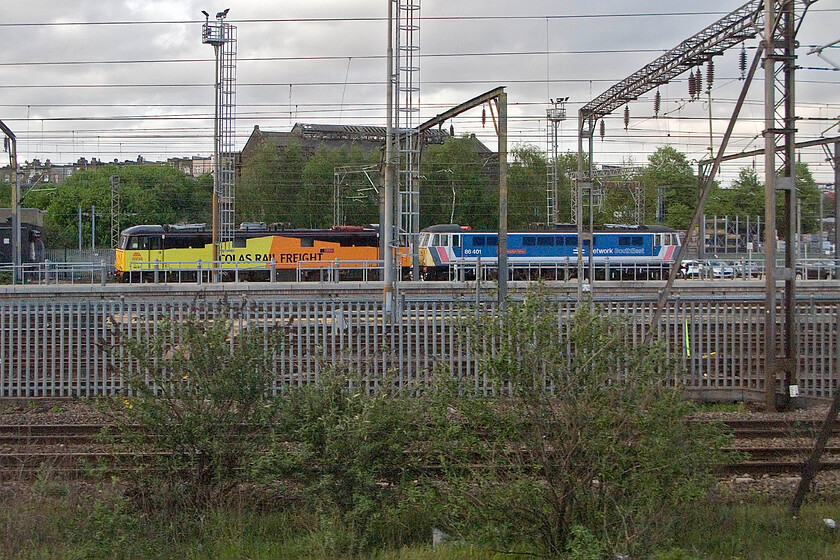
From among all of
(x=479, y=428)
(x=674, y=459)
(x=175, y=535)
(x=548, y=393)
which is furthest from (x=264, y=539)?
(x=674, y=459)

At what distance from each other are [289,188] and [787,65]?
39.1m

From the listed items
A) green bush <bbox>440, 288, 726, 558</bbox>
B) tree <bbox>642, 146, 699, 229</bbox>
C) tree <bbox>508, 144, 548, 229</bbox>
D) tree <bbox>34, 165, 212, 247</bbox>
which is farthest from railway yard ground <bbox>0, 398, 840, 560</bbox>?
tree <bbox>642, 146, 699, 229</bbox>

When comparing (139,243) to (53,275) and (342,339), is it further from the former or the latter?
(342,339)

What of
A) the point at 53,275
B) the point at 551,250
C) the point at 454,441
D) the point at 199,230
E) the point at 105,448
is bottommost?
the point at 105,448

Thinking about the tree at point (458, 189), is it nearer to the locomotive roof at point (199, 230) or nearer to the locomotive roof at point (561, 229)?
the locomotive roof at point (561, 229)

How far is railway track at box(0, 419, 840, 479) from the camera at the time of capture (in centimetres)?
883

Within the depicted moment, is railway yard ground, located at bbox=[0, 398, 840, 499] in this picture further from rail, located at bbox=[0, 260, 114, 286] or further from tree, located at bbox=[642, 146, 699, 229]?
tree, located at bbox=[642, 146, 699, 229]

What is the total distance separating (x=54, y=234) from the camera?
166ft

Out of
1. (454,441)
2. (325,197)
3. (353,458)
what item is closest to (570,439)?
(454,441)

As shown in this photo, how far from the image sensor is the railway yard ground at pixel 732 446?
8.52 m

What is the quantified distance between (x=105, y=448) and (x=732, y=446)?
7282 mm

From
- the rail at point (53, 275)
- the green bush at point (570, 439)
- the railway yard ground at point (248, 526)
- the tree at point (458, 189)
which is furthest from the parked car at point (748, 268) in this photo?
the green bush at point (570, 439)

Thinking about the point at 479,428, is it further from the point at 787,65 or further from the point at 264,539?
the point at 787,65

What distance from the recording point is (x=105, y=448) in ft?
28.3
